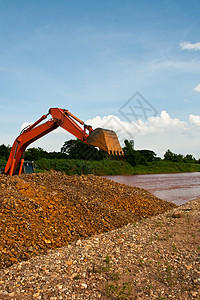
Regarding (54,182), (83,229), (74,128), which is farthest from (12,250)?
(74,128)

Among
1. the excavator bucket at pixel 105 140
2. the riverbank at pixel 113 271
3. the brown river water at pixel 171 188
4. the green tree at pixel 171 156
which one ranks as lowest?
the riverbank at pixel 113 271

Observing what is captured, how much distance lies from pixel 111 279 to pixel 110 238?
1900 mm

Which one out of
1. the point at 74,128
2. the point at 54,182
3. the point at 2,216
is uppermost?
→ the point at 74,128

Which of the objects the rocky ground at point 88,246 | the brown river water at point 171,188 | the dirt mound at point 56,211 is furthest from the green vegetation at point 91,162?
the rocky ground at point 88,246

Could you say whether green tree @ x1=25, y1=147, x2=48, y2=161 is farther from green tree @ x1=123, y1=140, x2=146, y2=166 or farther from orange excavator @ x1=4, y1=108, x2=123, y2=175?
orange excavator @ x1=4, y1=108, x2=123, y2=175

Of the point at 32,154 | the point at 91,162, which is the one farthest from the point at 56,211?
the point at 32,154

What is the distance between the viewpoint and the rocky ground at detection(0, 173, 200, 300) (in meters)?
3.53

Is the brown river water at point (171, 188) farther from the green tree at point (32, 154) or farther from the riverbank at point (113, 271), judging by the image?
the green tree at point (32, 154)

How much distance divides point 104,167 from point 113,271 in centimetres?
2291

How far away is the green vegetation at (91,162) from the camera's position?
23675 millimetres

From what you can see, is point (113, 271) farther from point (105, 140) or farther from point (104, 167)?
point (104, 167)

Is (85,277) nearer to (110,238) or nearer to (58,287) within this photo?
(58,287)

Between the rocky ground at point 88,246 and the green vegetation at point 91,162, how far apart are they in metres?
12.9

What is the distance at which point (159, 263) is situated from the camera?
4.21m
